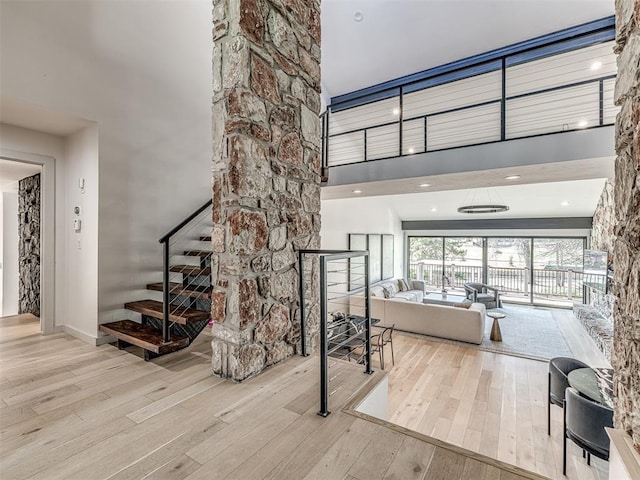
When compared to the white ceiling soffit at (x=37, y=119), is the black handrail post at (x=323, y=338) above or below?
below

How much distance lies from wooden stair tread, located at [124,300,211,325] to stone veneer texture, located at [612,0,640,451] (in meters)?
2.62

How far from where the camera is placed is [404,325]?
6.71 metres

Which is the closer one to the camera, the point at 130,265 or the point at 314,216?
the point at 314,216

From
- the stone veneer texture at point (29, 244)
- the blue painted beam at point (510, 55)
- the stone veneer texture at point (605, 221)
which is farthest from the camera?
the stone veneer texture at point (605, 221)

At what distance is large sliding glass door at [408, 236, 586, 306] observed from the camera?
30.8 feet

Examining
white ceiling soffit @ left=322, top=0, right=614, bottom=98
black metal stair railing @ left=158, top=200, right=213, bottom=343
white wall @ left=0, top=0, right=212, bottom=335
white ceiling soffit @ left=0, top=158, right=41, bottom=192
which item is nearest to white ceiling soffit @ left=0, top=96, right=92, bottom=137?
white wall @ left=0, top=0, right=212, bottom=335

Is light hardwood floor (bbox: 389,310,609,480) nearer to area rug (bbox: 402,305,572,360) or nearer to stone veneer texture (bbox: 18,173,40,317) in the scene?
area rug (bbox: 402,305,572,360)

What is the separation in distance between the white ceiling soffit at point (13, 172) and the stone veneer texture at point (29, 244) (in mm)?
75

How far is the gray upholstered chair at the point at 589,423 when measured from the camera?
229 centimetres

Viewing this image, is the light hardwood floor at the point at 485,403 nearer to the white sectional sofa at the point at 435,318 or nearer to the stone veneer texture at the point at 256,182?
the white sectional sofa at the point at 435,318

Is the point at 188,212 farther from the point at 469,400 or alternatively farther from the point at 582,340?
the point at 582,340

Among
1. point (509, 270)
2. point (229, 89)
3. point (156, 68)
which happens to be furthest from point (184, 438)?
point (509, 270)

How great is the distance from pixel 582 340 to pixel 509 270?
4.00 metres

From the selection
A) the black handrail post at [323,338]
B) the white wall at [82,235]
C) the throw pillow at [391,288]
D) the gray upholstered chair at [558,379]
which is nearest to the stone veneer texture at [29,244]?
the white wall at [82,235]
